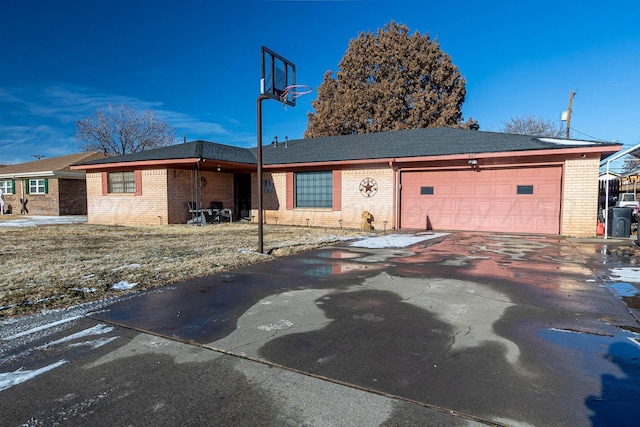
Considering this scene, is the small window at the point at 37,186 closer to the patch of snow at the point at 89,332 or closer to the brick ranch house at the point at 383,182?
the brick ranch house at the point at 383,182

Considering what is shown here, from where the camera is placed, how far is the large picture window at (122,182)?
1695cm

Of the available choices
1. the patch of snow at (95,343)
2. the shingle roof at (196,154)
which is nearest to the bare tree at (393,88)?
the shingle roof at (196,154)

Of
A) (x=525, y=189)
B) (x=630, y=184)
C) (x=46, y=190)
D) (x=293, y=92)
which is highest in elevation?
(x=293, y=92)

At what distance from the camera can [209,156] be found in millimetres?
15617

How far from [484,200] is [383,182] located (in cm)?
371

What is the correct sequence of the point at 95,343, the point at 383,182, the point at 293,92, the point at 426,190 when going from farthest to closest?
1. the point at 383,182
2. the point at 426,190
3. the point at 293,92
4. the point at 95,343

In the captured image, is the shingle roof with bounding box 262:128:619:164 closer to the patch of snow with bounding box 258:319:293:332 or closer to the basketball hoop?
the basketball hoop

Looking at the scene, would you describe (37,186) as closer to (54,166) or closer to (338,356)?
(54,166)

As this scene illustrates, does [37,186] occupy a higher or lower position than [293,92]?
lower

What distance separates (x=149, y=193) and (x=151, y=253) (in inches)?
341

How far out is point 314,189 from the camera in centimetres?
1634

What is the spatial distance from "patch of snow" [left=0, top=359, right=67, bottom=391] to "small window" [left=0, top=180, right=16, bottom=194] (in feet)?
98.4

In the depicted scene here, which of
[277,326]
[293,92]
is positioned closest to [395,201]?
[293,92]

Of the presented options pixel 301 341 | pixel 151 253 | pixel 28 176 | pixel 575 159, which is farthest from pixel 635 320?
pixel 28 176
